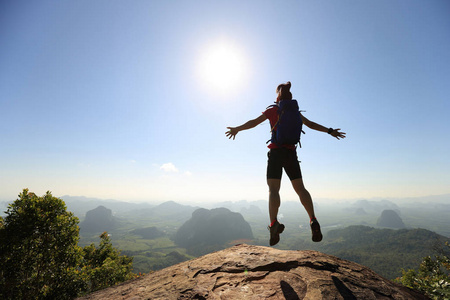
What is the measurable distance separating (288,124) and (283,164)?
113 centimetres

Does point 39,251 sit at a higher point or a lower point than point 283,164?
lower

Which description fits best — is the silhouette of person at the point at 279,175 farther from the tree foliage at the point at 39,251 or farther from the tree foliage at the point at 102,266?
the tree foliage at the point at 102,266

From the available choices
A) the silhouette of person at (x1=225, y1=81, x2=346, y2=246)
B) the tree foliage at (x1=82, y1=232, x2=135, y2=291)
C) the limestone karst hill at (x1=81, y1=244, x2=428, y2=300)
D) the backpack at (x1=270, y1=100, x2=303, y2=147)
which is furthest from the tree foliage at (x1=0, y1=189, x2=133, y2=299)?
the backpack at (x1=270, y1=100, x2=303, y2=147)

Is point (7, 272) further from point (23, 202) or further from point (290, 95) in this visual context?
point (290, 95)

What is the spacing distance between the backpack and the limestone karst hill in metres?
3.08

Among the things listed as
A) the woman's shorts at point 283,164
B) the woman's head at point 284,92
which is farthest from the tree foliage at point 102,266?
the woman's head at point 284,92

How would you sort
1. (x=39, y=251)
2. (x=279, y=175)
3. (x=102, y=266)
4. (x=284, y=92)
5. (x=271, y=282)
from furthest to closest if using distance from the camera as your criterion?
(x=102, y=266) → (x=39, y=251) → (x=284, y=92) → (x=279, y=175) → (x=271, y=282)

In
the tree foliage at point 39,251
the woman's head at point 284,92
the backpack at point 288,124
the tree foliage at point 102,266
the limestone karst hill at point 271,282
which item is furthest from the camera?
the tree foliage at point 102,266

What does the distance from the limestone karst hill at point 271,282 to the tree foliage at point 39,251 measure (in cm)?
1027

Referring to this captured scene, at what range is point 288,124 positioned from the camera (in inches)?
193

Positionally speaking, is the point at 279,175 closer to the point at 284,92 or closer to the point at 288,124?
the point at 288,124

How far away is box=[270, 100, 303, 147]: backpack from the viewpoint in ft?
16.1

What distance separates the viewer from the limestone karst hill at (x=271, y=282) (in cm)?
323

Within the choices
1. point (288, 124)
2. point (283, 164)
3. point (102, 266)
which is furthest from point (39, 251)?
point (288, 124)
